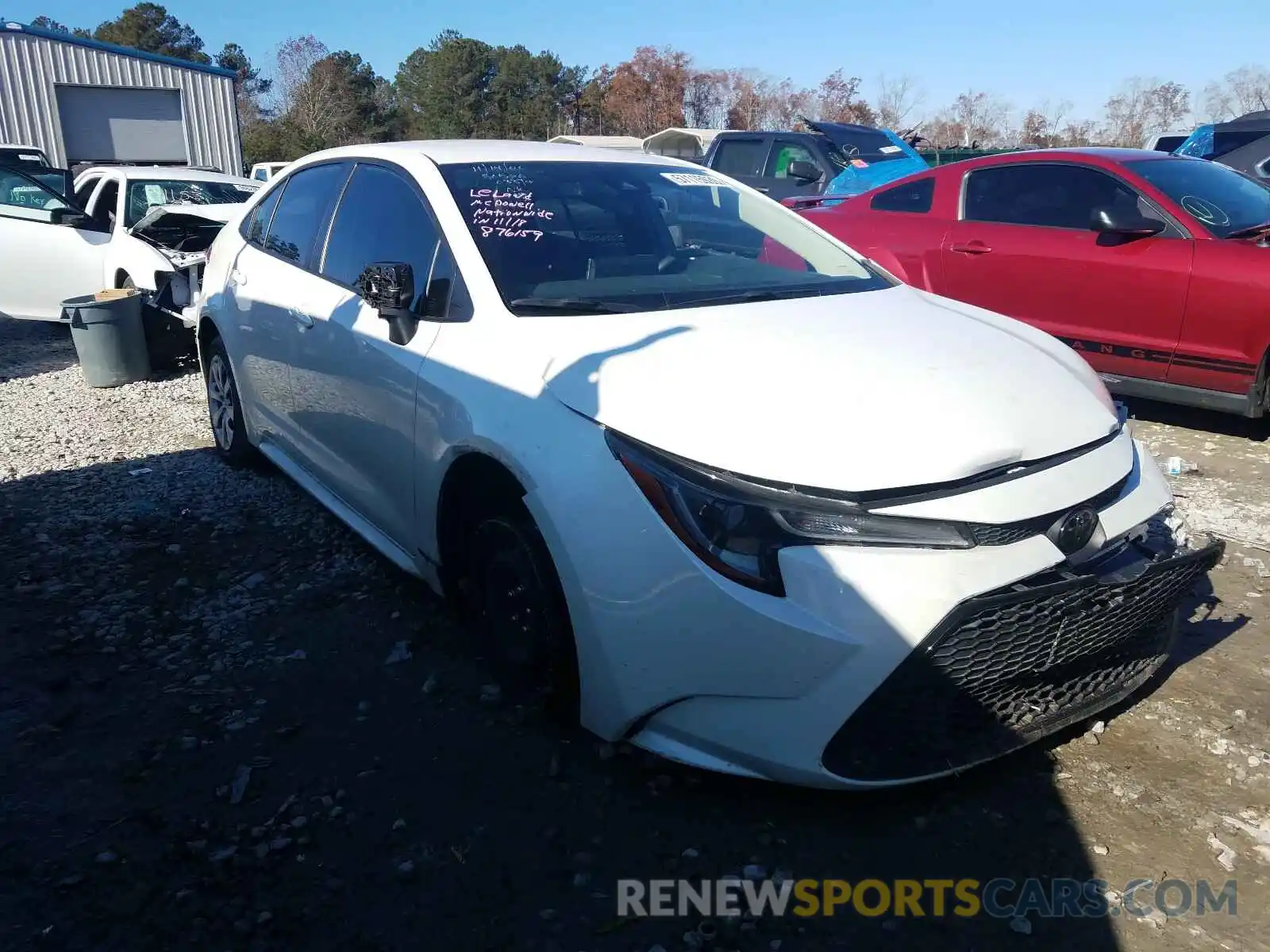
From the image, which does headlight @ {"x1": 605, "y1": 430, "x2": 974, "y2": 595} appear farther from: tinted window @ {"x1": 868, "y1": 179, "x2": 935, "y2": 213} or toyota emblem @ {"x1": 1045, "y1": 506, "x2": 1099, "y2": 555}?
tinted window @ {"x1": 868, "y1": 179, "x2": 935, "y2": 213}

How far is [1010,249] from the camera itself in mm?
6117

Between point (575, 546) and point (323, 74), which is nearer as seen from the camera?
point (575, 546)

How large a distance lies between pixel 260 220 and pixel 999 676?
4.03 meters

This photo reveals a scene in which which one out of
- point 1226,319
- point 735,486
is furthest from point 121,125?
point 735,486

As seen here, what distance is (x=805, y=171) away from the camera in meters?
11.3

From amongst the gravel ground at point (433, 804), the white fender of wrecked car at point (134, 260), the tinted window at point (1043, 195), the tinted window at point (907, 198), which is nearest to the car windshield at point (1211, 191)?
the tinted window at point (1043, 195)

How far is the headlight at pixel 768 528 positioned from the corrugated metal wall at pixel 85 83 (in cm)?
2277

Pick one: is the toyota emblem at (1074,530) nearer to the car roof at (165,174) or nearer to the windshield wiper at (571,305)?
the windshield wiper at (571,305)

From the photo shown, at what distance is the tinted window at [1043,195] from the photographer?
590cm

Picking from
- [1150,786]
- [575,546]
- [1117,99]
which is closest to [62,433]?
[575,546]

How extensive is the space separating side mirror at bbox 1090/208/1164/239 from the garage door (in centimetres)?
2369

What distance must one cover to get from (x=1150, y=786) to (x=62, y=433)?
6.31 metres

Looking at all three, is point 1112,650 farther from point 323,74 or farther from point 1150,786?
point 323,74

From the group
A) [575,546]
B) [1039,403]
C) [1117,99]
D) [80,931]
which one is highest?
[1117,99]
